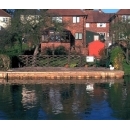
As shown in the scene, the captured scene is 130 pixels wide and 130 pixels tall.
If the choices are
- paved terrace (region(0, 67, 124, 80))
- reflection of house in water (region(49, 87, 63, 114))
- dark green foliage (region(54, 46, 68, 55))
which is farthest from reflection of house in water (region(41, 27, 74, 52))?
reflection of house in water (region(49, 87, 63, 114))

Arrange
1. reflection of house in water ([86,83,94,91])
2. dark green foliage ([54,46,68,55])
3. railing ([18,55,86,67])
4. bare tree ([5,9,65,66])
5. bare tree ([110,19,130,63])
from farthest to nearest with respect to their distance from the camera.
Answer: dark green foliage ([54,46,68,55]) < bare tree ([110,19,130,63]) < bare tree ([5,9,65,66]) < railing ([18,55,86,67]) < reflection of house in water ([86,83,94,91])

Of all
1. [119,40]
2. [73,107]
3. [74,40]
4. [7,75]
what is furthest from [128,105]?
[74,40]

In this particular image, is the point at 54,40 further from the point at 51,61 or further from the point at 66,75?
the point at 66,75

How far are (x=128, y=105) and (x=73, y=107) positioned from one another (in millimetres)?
2874

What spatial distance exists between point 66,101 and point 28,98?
7.96ft

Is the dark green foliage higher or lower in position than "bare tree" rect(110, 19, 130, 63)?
lower

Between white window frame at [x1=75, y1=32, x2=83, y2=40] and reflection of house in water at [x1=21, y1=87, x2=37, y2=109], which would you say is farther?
white window frame at [x1=75, y1=32, x2=83, y2=40]

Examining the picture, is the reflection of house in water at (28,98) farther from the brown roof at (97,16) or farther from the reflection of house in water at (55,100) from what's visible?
the brown roof at (97,16)

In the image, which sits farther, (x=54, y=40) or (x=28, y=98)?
(x=54, y=40)

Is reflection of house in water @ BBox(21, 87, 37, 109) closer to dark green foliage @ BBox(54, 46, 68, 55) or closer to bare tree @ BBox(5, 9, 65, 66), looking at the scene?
bare tree @ BBox(5, 9, 65, 66)

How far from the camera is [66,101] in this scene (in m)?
18.8

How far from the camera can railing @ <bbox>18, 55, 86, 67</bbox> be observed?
3306 cm

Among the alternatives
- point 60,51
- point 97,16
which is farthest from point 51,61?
point 97,16

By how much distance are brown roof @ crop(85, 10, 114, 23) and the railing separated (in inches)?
1184
